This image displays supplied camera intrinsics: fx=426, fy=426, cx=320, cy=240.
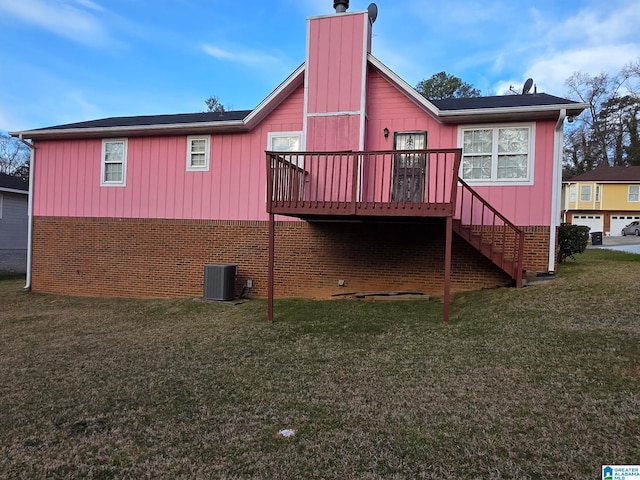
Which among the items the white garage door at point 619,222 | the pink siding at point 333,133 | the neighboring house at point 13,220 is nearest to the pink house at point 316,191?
the pink siding at point 333,133

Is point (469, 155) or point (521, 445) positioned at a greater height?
point (469, 155)

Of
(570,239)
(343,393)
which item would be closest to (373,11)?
(570,239)

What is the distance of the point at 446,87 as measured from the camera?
31453mm

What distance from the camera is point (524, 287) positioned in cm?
780

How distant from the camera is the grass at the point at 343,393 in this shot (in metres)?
2.94

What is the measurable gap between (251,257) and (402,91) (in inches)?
198

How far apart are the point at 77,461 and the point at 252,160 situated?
787cm

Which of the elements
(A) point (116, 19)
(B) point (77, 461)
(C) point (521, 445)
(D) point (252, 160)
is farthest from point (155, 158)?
(C) point (521, 445)

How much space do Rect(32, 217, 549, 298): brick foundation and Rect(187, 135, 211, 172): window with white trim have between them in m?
1.38

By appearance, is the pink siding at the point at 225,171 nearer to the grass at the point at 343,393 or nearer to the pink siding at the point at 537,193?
the pink siding at the point at 537,193

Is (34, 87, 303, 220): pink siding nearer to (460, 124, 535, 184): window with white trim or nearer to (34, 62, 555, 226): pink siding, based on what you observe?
(34, 62, 555, 226): pink siding

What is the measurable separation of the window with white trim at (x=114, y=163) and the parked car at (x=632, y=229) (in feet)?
112

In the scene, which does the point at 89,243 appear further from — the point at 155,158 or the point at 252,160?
the point at 252,160

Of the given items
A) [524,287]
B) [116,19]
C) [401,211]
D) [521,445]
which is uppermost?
[116,19]
